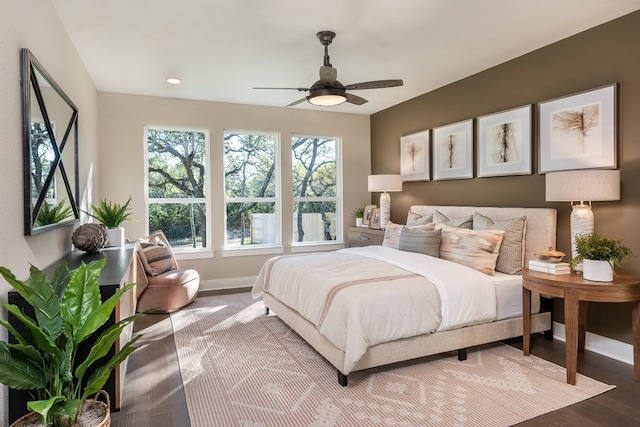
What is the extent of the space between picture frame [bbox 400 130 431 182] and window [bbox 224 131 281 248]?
1.87 metres

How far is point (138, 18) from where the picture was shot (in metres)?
2.97

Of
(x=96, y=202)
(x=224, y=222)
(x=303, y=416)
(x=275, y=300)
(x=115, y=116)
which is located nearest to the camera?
(x=303, y=416)

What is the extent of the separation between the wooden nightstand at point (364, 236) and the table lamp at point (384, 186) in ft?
0.62

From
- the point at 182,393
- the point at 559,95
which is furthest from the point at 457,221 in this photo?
the point at 182,393

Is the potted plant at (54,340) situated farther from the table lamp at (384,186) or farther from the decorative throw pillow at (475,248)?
the table lamp at (384,186)

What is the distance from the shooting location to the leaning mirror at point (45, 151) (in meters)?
2.10

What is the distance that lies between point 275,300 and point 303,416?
5.32ft

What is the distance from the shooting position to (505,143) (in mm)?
3980

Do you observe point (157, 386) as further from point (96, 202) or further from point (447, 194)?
point (447, 194)

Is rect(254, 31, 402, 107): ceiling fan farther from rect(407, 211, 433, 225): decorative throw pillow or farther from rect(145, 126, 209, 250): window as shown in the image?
rect(145, 126, 209, 250): window

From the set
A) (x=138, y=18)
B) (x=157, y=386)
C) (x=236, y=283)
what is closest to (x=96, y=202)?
(x=236, y=283)

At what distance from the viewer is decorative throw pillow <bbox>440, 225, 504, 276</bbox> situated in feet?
11.1

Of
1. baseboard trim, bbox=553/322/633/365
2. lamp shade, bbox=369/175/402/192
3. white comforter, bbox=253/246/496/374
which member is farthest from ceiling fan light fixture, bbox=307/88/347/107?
baseboard trim, bbox=553/322/633/365

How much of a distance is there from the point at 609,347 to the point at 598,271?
91cm
